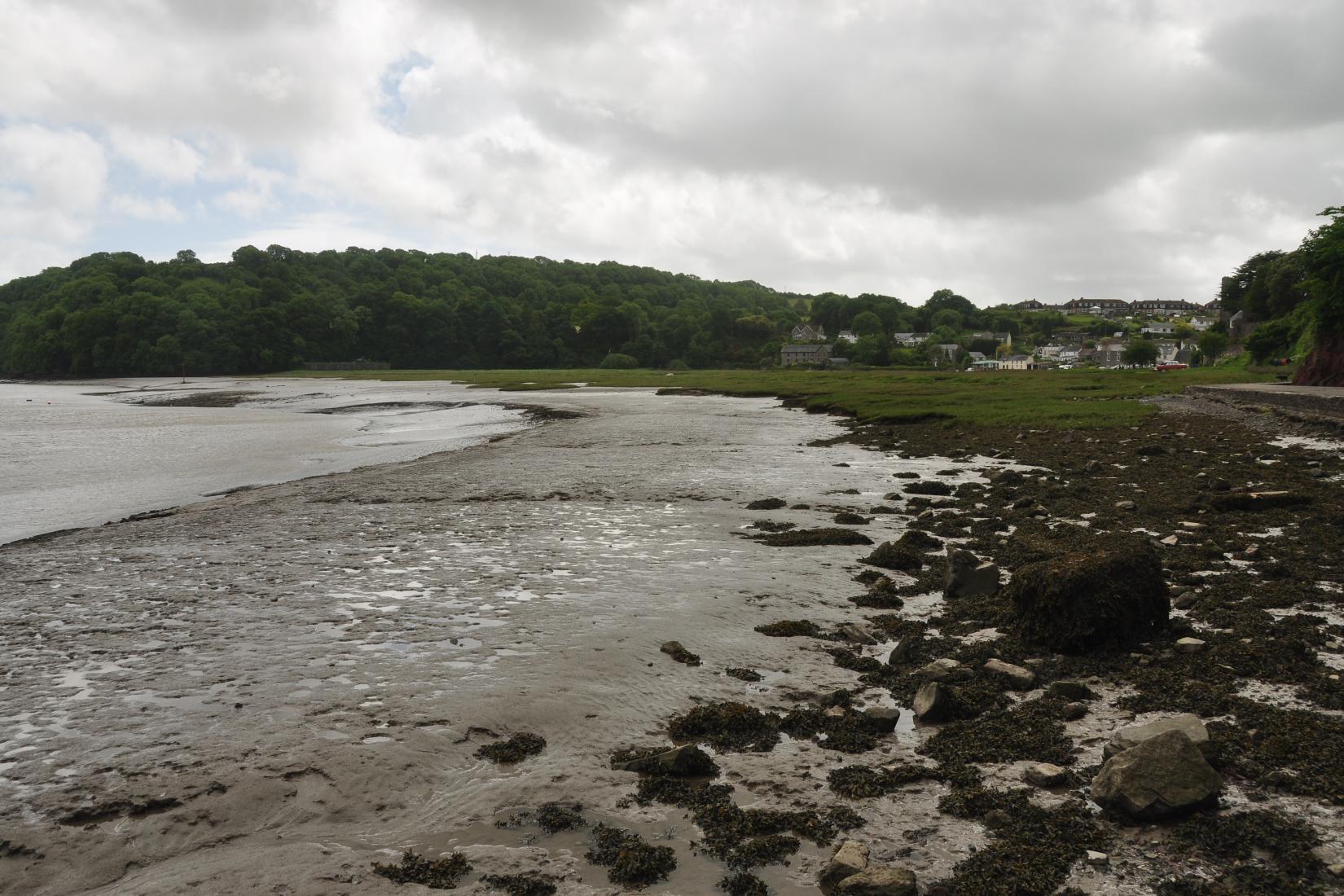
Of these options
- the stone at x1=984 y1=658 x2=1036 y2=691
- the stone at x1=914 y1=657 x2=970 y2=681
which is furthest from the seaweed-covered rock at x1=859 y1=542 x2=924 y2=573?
the stone at x1=984 y1=658 x2=1036 y2=691

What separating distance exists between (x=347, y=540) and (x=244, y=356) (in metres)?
173

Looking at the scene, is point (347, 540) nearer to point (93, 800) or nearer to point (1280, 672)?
point (93, 800)

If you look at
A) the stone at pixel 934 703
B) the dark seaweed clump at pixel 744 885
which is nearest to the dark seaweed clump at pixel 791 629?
the stone at pixel 934 703

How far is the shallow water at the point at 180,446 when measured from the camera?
22406mm

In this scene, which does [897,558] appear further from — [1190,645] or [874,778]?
[874,778]

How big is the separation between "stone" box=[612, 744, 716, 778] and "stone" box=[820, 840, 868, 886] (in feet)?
4.67

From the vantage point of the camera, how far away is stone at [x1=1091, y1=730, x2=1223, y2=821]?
5316 mm

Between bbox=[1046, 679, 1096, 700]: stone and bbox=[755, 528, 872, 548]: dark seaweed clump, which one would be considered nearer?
bbox=[1046, 679, 1096, 700]: stone

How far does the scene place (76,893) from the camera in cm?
509

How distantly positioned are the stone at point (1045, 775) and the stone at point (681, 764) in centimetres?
238

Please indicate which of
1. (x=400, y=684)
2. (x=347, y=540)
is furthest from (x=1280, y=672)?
(x=347, y=540)

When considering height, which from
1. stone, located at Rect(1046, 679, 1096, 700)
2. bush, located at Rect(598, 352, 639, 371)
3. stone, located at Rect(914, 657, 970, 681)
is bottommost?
stone, located at Rect(914, 657, 970, 681)

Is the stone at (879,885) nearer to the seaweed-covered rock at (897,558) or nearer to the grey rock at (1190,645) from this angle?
the grey rock at (1190,645)

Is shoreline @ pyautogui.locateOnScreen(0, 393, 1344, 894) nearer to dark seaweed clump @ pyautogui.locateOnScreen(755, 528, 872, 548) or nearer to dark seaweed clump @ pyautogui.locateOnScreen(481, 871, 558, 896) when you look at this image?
dark seaweed clump @ pyautogui.locateOnScreen(481, 871, 558, 896)
